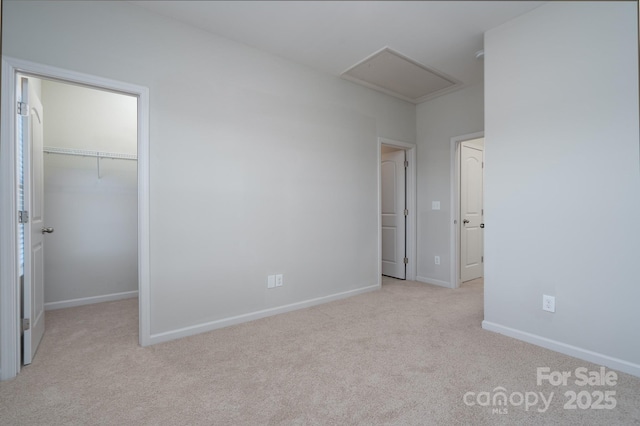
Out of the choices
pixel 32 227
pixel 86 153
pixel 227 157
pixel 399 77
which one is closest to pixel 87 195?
pixel 86 153

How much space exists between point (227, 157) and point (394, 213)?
2569mm

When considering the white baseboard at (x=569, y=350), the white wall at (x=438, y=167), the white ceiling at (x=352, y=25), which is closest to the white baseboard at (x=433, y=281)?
the white wall at (x=438, y=167)

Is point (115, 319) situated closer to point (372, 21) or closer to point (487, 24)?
point (372, 21)

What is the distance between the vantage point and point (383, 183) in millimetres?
4379

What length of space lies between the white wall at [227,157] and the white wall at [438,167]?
1.01 metres

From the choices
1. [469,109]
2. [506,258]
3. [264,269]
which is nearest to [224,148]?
[264,269]

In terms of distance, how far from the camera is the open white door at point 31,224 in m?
1.85

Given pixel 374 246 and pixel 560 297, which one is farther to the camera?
pixel 374 246

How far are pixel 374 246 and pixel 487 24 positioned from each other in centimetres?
236

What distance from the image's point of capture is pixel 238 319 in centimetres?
254

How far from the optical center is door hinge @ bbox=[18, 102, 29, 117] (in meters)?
1.82

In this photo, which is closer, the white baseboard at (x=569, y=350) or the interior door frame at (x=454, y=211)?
the white baseboard at (x=569, y=350)

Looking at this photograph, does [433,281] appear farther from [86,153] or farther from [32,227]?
[86,153]

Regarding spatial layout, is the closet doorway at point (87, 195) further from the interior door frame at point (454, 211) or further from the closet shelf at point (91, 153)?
the interior door frame at point (454, 211)
